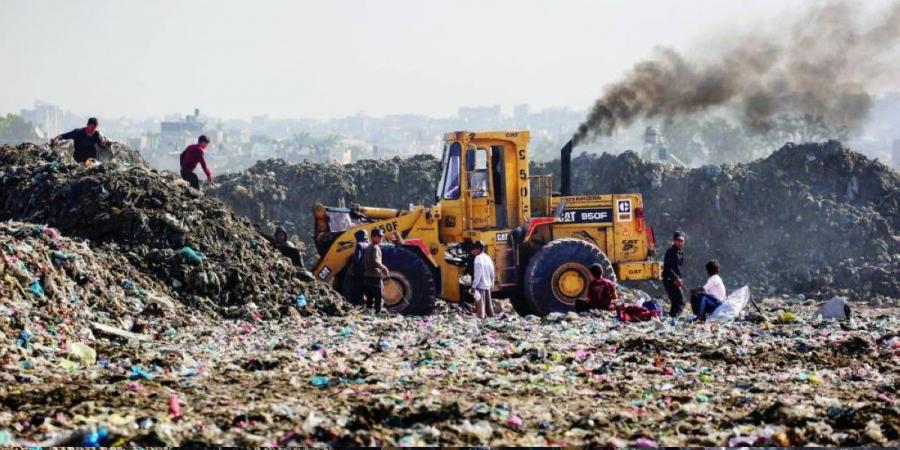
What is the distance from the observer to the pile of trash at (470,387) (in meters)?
7.78

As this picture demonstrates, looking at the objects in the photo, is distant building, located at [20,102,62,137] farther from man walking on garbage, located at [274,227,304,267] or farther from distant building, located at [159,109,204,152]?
man walking on garbage, located at [274,227,304,267]

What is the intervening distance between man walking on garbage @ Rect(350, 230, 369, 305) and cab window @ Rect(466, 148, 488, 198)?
1.54 metres

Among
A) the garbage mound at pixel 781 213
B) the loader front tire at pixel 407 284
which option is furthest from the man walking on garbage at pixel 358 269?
the garbage mound at pixel 781 213

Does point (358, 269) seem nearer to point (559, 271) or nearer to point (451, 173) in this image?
point (451, 173)

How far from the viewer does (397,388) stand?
30.7 ft

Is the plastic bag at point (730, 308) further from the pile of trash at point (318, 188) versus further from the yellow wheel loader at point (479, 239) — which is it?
the pile of trash at point (318, 188)

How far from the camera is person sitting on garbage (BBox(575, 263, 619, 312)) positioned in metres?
14.9

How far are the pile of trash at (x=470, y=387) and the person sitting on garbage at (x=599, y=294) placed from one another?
1.15 meters

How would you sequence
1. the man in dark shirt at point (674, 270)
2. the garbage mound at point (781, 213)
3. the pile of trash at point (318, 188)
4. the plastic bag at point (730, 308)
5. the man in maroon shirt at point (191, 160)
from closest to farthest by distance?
the plastic bag at point (730, 308), the man in dark shirt at point (674, 270), the man in maroon shirt at point (191, 160), the garbage mound at point (781, 213), the pile of trash at point (318, 188)

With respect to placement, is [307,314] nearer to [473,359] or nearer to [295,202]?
[473,359]

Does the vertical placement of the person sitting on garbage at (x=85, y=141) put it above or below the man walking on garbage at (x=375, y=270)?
above

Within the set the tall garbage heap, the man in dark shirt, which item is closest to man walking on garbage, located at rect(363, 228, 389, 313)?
the man in dark shirt

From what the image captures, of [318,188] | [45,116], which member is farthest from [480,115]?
[318,188]

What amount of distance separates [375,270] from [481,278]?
4.40 feet
